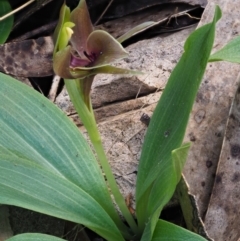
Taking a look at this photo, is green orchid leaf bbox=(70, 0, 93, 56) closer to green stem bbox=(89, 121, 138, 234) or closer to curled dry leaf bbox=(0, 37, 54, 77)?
green stem bbox=(89, 121, 138, 234)

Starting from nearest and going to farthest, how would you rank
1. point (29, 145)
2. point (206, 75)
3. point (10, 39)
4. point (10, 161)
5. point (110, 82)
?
1. point (10, 161)
2. point (29, 145)
3. point (206, 75)
4. point (110, 82)
5. point (10, 39)

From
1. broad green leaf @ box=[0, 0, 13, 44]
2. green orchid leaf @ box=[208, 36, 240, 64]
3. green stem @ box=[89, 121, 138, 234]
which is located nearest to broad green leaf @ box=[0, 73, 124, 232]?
green stem @ box=[89, 121, 138, 234]

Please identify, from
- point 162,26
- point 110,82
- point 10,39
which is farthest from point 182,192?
point 10,39

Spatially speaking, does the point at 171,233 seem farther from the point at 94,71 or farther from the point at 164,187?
the point at 94,71

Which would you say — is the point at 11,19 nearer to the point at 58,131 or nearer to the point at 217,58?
the point at 58,131

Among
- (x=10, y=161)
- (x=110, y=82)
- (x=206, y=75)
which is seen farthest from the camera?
(x=110, y=82)

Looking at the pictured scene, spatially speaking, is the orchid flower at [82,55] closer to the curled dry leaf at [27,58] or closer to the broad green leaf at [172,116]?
the broad green leaf at [172,116]

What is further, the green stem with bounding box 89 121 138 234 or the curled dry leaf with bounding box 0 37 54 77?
the curled dry leaf with bounding box 0 37 54 77
